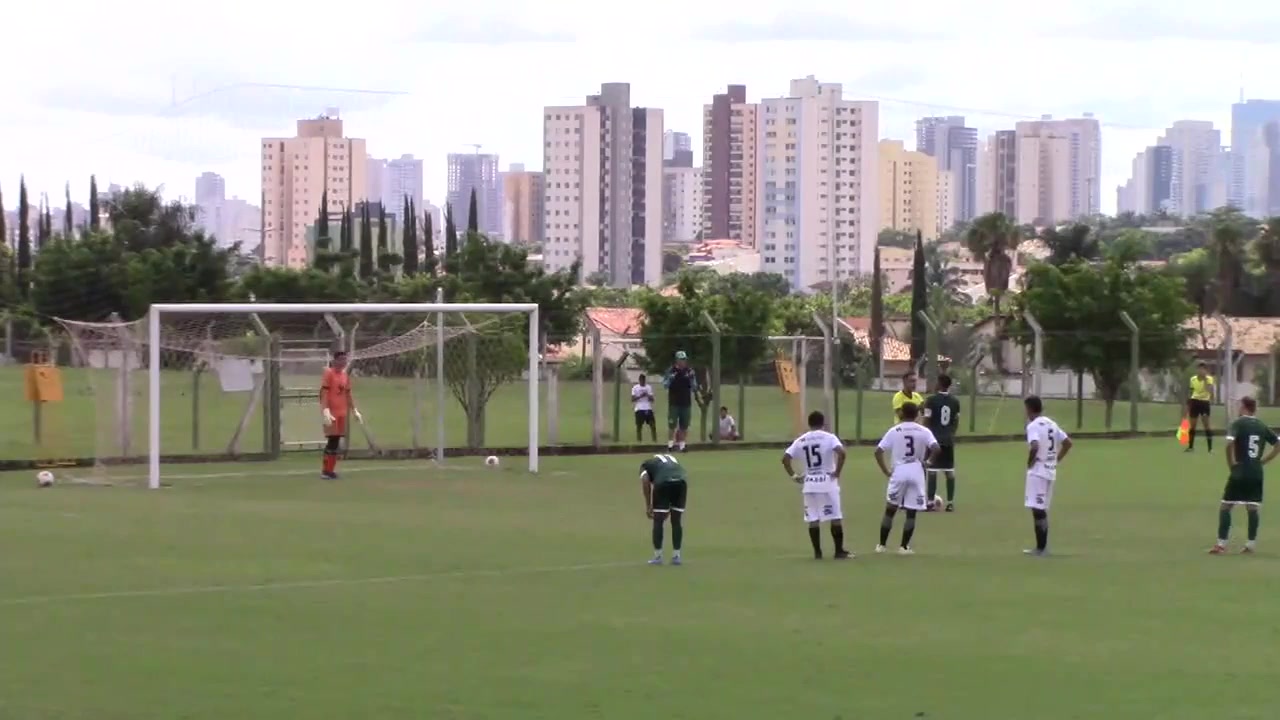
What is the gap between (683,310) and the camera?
155 ft

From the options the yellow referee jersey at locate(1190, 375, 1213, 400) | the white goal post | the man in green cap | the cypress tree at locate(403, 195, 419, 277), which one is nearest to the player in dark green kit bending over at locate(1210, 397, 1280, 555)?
the white goal post

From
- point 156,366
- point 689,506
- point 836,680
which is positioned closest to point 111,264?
point 156,366

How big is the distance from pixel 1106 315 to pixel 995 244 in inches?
2018

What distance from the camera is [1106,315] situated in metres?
48.7

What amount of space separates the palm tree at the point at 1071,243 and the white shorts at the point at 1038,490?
75.3 metres

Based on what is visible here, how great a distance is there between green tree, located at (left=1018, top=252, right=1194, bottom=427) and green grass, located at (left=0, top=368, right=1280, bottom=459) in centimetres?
154

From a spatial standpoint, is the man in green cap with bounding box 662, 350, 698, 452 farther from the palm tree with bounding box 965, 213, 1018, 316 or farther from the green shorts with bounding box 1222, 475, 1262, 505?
the palm tree with bounding box 965, 213, 1018, 316

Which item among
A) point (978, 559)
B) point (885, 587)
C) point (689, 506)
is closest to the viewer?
point (885, 587)

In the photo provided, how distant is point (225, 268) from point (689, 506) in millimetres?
44121

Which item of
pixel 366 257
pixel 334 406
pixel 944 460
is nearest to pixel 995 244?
pixel 366 257

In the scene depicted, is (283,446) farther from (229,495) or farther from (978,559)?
(978,559)

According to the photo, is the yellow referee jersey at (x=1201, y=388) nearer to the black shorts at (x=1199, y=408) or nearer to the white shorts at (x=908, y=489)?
the black shorts at (x=1199, y=408)

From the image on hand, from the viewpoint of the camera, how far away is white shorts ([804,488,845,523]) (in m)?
17.8

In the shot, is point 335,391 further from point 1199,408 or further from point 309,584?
point 1199,408
